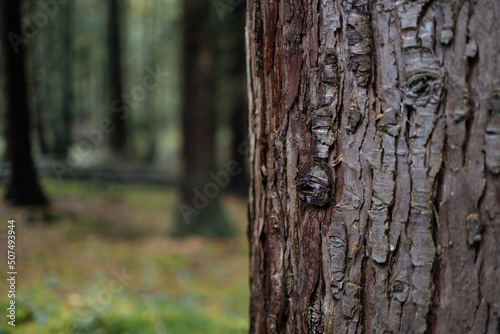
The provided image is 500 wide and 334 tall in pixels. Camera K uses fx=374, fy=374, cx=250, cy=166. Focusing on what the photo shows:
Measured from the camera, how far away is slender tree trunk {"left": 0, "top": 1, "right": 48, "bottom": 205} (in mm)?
6070

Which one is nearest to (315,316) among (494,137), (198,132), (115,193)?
(494,137)

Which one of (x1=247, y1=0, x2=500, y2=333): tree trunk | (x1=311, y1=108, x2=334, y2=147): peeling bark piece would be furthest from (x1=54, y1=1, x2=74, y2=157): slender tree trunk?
(x1=311, y1=108, x2=334, y2=147): peeling bark piece

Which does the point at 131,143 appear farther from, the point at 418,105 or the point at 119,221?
the point at 418,105

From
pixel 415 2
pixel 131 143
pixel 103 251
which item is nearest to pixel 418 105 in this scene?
pixel 415 2

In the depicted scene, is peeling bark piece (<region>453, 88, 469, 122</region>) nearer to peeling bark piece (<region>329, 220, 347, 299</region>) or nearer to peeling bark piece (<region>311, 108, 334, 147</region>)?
peeling bark piece (<region>311, 108, 334, 147</region>)

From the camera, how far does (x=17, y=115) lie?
6.28 meters

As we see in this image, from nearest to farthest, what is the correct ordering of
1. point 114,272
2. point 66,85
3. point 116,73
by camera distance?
1. point 114,272
2. point 66,85
3. point 116,73

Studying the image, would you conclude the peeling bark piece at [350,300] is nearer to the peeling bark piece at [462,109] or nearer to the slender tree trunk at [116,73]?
the peeling bark piece at [462,109]

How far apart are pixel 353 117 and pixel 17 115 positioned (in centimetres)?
666

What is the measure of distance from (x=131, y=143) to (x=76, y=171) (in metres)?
8.97

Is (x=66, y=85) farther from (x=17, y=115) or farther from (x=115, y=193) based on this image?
(x=17, y=115)

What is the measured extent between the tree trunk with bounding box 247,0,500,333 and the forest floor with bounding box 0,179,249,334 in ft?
7.30

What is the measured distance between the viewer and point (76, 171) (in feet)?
35.4

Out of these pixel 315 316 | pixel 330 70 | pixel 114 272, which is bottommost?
pixel 114 272
